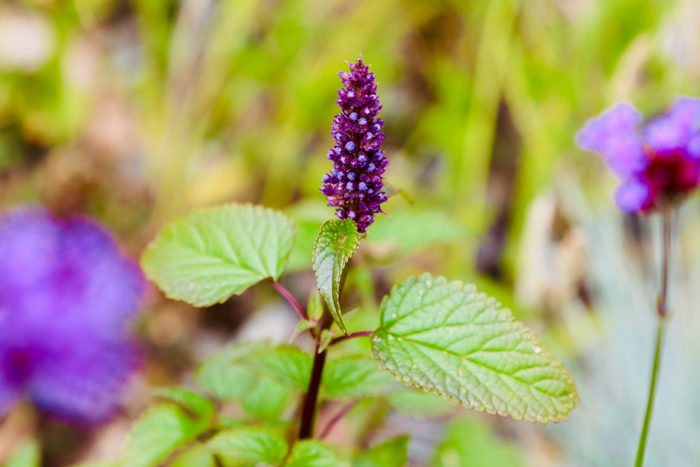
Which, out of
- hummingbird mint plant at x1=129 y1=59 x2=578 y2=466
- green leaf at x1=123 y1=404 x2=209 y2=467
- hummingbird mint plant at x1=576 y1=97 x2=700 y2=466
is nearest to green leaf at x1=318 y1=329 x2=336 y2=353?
hummingbird mint plant at x1=129 y1=59 x2=578 y2=466

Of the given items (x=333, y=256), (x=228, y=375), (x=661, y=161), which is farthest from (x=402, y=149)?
(x=333, y=256)

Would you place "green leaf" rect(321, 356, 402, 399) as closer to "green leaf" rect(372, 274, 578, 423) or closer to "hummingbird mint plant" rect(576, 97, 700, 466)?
A: "green leaf" rect(372, 274, 578, 423)

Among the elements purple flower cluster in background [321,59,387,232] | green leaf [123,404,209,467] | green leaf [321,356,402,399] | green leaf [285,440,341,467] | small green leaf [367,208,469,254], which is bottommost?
green leaf [285,440,341,467]

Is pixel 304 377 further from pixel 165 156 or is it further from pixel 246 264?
pixel 165 156

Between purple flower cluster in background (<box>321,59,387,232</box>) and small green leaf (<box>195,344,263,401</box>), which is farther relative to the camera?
small green leaf (<box>195,344,263,401</box>)

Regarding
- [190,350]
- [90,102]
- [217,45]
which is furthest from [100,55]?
[190,350]

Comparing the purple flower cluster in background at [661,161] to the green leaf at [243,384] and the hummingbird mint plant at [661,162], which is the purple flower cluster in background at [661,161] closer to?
the hummingbird mint plant at [661,162]
